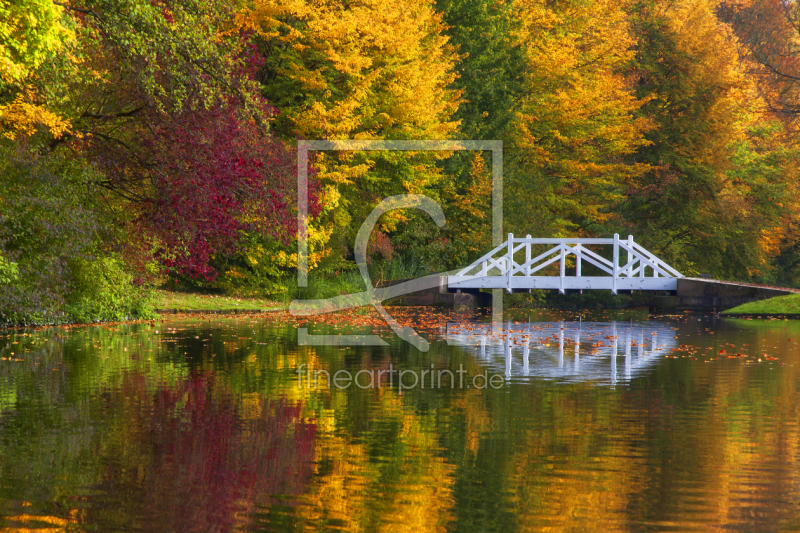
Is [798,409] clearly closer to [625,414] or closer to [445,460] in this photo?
[625,414]

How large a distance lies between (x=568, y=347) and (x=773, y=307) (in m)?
13.7

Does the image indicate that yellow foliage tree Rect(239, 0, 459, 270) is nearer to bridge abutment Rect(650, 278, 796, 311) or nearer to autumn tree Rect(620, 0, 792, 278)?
bridge abutment Rect(650, 278, 796, 311)

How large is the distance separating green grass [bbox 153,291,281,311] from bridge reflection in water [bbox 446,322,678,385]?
6.19 metres

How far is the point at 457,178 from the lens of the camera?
119ft

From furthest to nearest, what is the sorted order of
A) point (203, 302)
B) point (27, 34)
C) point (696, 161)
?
point (696, 161), point (203, 302), point (27, 34)

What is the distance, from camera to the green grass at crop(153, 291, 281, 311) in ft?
80.4

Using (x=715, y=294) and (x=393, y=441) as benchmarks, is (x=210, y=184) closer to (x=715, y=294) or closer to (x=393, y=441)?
(x=393, y=441)

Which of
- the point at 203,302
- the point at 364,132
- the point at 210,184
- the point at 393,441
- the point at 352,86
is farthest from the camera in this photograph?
the point at 364,132

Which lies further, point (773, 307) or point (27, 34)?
point (773, 307)

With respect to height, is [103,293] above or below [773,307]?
above

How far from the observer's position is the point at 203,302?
1001 inches

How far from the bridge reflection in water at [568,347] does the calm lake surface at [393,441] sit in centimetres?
13

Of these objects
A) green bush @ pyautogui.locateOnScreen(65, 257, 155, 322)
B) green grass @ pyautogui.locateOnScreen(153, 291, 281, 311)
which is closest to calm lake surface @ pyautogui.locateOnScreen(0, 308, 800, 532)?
green bush @ pyautogui.locateOnScreen(65, 257, 155, 322)

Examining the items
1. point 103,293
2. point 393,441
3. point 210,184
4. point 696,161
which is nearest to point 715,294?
point 696,161
